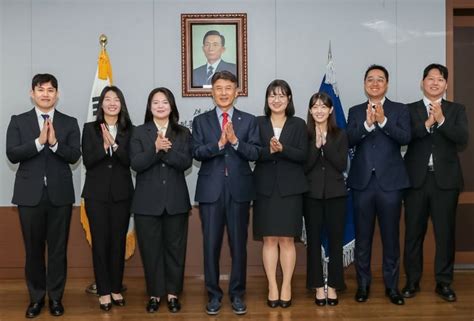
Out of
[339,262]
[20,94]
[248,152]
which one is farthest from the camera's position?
[20,94]

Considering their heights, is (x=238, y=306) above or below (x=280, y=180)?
below

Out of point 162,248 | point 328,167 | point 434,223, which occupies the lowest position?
point 162,248

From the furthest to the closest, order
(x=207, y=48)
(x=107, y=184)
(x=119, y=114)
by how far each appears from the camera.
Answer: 1. (x=207, y=48)
2. (x=119, y=114)
3. (x=107, y=184)

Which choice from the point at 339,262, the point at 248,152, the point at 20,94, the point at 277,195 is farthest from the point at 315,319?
the point at 20,94

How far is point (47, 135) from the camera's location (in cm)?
380

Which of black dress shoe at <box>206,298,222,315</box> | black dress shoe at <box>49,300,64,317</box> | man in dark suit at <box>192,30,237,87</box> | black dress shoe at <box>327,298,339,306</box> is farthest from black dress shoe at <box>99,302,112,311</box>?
man in dark suit at <box>192,30,237,87</box>

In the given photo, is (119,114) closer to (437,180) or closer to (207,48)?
(207,48)

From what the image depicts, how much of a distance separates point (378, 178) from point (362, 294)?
2.84ft

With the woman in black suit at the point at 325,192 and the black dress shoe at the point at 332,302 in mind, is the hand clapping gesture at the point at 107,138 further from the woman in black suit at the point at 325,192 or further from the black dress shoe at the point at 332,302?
the black dress shoe at the point at 332,302

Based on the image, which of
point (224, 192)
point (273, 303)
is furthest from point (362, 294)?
point (224, 192)

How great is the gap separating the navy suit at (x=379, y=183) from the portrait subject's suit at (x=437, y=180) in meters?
0.13

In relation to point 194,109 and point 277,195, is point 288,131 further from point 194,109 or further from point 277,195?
point 194,109

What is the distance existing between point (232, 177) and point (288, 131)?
1.66ft

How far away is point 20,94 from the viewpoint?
5.13 m
